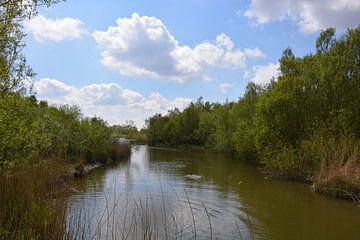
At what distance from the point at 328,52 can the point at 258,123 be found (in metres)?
8.38

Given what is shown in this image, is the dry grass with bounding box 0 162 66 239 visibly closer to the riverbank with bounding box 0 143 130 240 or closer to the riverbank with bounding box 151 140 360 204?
the riverbank with bounding box 0 143 130 240

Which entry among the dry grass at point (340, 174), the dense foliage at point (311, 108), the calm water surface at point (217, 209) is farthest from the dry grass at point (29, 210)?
the dense foliage at point (311, 108)

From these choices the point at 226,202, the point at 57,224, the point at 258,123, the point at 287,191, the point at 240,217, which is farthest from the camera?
the point at 258,123

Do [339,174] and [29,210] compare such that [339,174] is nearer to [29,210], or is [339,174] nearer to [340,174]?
[340,174]

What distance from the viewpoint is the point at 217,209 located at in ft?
54.5

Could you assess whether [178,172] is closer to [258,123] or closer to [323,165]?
[258,123]

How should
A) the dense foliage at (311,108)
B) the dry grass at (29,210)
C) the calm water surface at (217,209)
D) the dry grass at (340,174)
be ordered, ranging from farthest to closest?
the dense foliage at (311,108), the dry grass at (340,174), the calm water surface at (217,209), the dry grass at (29,210)

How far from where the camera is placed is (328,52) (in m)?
30.5

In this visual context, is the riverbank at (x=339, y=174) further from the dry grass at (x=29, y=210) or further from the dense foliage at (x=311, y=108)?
the dry grass at (x=29, y=210)

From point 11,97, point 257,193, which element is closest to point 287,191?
point 257,193

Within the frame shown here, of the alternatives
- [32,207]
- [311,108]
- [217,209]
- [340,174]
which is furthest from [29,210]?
[311,108]

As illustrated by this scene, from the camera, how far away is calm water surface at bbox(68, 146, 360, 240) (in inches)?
500

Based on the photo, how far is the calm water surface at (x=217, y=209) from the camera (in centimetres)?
1269

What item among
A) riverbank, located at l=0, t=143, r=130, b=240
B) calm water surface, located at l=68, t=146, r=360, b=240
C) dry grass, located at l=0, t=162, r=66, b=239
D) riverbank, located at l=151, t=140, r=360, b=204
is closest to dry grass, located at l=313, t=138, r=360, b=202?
riverbank, located at l=151, t=140, r=360, b=204
